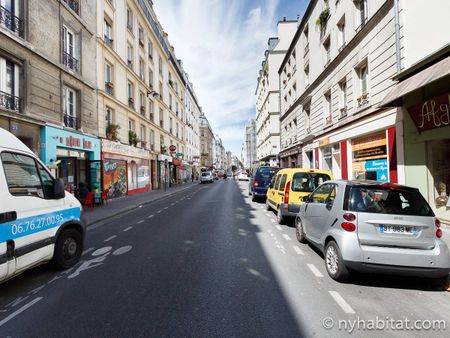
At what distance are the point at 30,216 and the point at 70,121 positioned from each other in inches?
417

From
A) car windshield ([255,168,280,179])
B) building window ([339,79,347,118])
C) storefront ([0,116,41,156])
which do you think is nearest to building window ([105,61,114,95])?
storefront ([0,116,41,156])

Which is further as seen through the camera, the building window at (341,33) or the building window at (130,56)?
the building window at (130,56)

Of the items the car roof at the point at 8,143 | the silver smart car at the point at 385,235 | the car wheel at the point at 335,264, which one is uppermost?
the car roof at the point at 8,143

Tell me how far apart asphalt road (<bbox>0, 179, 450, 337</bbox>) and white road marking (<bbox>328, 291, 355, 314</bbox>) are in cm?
1

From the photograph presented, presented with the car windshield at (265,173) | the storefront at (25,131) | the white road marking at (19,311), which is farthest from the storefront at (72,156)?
the car windshield at (265,173)

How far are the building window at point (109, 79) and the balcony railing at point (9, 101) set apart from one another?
23.1 feet

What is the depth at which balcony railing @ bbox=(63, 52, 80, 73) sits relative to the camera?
12284mm

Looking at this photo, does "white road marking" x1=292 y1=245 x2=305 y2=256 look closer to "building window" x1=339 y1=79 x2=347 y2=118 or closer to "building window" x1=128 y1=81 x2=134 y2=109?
"building window" x1=339 y1=79 x2=347 y2=118

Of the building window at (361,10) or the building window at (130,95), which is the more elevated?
the building window at (361,10)

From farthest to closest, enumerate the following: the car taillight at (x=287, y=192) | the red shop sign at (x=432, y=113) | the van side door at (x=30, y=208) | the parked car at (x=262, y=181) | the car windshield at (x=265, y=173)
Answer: the car windshield at (x=265, y=173) < the parked car at (x=262, y=181) < the car taillight at (x=287, y=192) < the red shop sign at (x=432, y=113) < the van side door at (x=30, y=208)

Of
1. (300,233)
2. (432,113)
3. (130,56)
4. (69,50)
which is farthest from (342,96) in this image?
(130,56)

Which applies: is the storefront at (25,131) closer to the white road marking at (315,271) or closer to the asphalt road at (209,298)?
the asphalt road at (209,298)

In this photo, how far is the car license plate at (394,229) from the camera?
12.2 feet

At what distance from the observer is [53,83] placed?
36.9 feet
